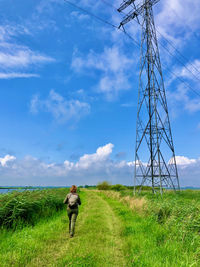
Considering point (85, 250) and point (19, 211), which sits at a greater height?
point (19, 211)

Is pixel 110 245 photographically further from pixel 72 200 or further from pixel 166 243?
pixel 72 200

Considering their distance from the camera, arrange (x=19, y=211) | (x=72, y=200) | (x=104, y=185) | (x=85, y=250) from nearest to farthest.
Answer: (x=85, y=250), (x=72, y=200), (x=19, y=211), (x=104, y=185)

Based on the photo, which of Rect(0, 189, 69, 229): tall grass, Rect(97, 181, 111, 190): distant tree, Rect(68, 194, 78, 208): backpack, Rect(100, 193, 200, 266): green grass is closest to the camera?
Rect(100, 193, 200, 266): green grass

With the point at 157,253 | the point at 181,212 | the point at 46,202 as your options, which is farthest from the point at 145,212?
the point at 46,202

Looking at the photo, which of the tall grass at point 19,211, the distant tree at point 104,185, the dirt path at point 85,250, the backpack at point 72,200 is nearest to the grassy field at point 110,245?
the dirt path at point 85,250

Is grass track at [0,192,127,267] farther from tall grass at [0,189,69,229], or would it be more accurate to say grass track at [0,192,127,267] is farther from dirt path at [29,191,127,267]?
tall grass at [0,189,69,229]

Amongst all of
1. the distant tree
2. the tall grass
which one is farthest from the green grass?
the distant tree

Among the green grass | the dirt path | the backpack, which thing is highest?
the backpack

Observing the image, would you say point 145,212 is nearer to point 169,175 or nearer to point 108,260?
point 108,260

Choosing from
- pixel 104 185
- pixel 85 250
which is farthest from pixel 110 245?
pixel 104 185

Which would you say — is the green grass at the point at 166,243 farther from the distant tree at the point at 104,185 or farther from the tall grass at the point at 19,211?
the distant tree at the point at 104,185

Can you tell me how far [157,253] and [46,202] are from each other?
10.1m

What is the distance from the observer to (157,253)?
571cm

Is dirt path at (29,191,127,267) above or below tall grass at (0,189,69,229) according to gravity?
below
